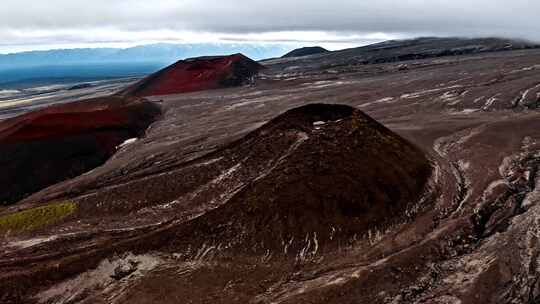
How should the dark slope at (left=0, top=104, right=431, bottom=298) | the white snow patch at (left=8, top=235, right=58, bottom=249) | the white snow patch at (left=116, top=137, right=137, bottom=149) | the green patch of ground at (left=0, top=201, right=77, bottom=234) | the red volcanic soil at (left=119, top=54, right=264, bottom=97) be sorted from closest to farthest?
the dark slope at (left=0, top=104, right=431, bottom=298) < the white snow patch at (left=8, top=235, right=58, bottom=249) < the green patch of ground at (left=0, top=201, right=77, bottom=234) < the white snow patch at (left=116, top=137, right=137, bottom=149) < the red volcanic soil at (left=119, top=54, right=264, bottom=97)

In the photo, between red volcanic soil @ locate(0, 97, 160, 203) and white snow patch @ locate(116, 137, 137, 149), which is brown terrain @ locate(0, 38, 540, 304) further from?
white snow patch @ locate(116, 137, 137, 149)

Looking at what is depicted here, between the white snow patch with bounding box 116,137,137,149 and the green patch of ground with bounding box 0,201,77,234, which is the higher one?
the white snow patch with bounding box 116,137,137,149

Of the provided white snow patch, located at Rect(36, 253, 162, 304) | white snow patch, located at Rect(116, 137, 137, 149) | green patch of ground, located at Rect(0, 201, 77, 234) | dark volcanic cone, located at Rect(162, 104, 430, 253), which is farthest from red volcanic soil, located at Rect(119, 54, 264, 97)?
white snow patch, located at Rect(36, 253, 162, 304)

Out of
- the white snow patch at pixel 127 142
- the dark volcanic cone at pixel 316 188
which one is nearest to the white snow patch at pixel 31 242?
the dark volcanic cone at pixel 316 188

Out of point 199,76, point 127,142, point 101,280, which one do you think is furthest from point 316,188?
Answer: point 199,76

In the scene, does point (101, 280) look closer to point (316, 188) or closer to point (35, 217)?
point (35, 217)

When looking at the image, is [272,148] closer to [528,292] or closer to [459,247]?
[459,247]

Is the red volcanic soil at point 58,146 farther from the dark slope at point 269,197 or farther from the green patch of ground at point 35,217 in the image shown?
→ the dark slope at point 269,197
